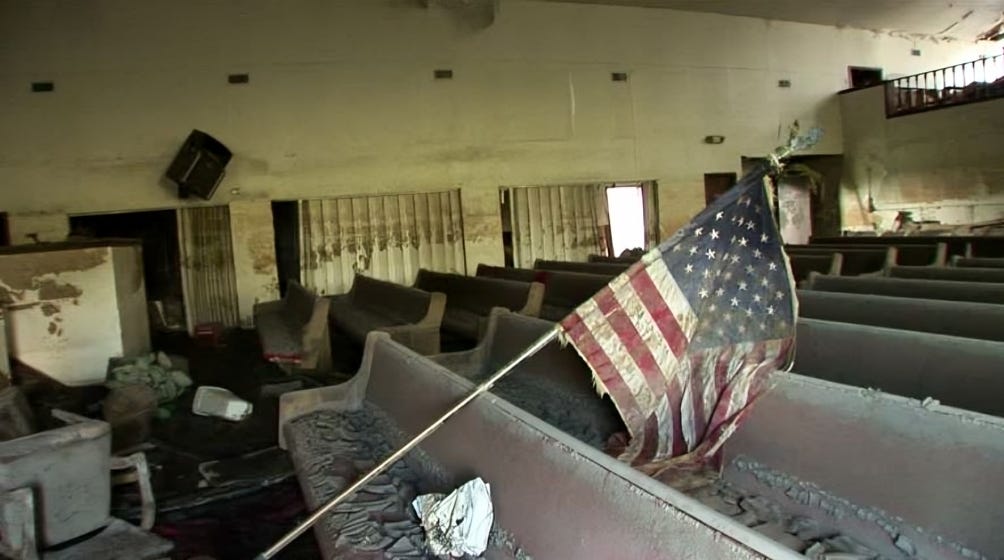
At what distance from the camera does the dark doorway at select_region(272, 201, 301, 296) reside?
9656mm

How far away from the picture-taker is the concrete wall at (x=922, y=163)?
37.5ft

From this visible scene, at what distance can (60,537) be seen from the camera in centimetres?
255

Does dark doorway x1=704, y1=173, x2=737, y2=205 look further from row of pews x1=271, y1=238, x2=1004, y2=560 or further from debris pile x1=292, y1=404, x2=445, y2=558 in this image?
debris pile x1=292, y1=404, x2=445, y2=558

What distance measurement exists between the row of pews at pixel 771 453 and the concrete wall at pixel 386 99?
21.5 ft

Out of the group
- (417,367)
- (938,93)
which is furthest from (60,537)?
(938,93)

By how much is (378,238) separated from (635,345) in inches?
311

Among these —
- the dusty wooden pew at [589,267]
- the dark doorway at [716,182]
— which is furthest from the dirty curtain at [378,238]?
the dark doorway at [716,182]

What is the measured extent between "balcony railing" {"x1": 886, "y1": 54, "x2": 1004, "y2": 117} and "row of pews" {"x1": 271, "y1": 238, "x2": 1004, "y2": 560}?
1028cm

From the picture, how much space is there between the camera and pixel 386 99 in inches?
388

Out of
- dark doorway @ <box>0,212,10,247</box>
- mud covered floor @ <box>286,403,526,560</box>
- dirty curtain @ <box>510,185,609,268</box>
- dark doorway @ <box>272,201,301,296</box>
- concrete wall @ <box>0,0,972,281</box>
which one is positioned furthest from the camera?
dirty curtain @ <box>510,185,609,268</box>

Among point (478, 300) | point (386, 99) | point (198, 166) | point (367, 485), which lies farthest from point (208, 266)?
point (367, 485)

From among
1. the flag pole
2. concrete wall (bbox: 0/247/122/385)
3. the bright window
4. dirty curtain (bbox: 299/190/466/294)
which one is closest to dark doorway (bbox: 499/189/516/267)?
dirty curtain (bbox: 299/190/466/294)

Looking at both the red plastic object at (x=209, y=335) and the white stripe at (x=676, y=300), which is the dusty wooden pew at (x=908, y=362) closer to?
the white stripe at (x=676, y=300)

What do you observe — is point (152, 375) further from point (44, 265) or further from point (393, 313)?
point (393, 313)
